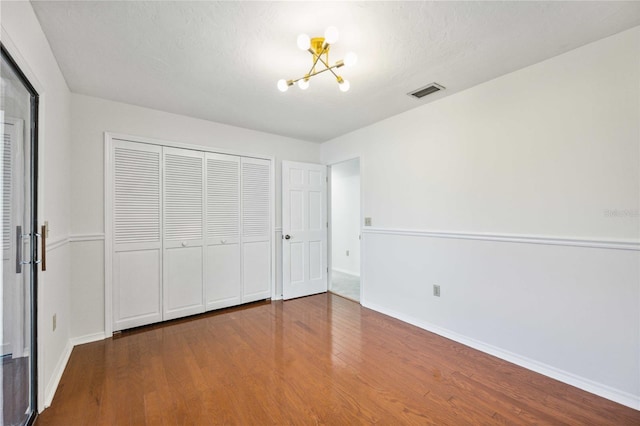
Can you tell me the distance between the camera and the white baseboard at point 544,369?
183cm

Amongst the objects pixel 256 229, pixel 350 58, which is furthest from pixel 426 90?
pixel 256 229

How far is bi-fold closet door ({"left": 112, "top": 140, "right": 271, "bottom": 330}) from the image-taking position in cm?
299

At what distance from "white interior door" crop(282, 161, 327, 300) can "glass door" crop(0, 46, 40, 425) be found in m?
2.67

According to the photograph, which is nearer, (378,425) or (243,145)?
(378,425)

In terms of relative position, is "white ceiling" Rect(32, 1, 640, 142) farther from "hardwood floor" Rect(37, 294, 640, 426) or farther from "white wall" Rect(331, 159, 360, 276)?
"white wall" Rect(331, 159, 360, 276)

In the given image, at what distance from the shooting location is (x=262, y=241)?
398cm

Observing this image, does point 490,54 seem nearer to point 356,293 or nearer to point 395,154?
point 395,154

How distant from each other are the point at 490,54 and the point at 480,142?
2.52 ft

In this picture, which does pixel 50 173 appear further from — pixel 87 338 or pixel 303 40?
pixel 303 40

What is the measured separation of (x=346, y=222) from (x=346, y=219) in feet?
0.22

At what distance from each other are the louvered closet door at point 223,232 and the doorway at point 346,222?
88.2 inches

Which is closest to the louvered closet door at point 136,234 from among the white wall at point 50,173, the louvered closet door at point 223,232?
the white wall at point 50,173

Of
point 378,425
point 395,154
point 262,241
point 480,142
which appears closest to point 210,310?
point 262,241

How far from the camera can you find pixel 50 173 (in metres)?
1.98
